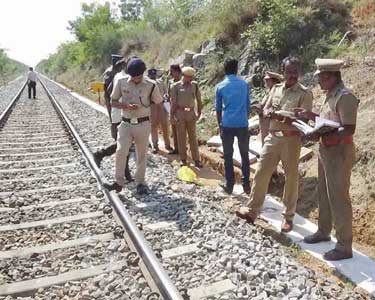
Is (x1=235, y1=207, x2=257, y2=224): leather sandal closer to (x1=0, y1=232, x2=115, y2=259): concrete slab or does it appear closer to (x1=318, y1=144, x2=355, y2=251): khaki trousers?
(x1=318, y1=144, x2=355, y2=251): khaki trousers

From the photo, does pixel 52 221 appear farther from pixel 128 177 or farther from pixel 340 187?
pixel 340 187

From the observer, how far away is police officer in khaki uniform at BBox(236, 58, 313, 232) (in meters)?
4.74

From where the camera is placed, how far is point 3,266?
3898 millimetres

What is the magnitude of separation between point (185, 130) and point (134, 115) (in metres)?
2.19

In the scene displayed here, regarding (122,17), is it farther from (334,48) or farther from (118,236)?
(118,236)

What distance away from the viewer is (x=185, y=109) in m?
7.62

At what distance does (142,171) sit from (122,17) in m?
47.7

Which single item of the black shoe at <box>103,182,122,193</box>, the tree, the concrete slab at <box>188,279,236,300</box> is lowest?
the concrete slab at <box>188,279,236,300</box>

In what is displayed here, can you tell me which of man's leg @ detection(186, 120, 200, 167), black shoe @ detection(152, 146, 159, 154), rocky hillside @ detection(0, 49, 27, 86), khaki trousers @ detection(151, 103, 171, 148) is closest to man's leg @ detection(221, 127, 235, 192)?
man's leg @ detection(186, 120, 200, 167)

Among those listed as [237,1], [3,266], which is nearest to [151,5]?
[237,1]

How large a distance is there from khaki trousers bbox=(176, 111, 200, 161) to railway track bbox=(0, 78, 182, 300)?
1717mm

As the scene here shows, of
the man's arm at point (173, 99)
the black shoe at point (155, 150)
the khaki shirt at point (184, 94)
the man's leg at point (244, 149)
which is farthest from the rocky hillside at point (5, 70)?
the man's leg at point (244, 149)

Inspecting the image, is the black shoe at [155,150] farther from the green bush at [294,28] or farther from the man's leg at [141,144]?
the green bush at [294,28]

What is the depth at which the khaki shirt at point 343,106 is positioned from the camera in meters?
3.83
